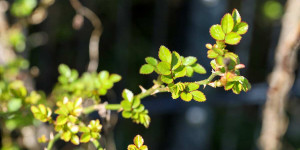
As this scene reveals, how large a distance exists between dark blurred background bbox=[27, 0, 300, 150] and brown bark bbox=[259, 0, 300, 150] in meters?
0.68

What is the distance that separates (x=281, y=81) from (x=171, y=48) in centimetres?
126

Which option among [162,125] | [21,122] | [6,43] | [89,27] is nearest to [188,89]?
[21,122]

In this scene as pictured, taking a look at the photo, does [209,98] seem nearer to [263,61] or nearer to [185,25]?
[185,25]

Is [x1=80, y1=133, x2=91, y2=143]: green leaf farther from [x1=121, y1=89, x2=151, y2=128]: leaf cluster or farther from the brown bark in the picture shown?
the brown bark

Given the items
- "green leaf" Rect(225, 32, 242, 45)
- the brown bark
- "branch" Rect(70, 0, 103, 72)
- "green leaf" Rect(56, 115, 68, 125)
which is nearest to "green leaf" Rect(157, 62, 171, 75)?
"green leaf" Rect(225, 32, 242, 45)

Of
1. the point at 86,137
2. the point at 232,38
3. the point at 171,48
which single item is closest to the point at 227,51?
the point at 232,38

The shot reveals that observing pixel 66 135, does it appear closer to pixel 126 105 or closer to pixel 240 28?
pixel 126 105

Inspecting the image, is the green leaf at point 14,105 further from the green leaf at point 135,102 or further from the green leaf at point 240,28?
the green leaf at point 240,28

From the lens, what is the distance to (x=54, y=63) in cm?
285

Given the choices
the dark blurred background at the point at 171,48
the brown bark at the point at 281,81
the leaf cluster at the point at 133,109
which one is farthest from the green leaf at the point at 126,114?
the dark blurred background at the point at 171,48

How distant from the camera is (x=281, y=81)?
1155 mm

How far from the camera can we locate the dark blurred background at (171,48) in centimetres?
206

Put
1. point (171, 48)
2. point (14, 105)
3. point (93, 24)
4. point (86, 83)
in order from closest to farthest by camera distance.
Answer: point (14, 105) < point (86, 83) < point (93, 24) < point (171, 48)

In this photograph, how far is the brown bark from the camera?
106 centimetres
